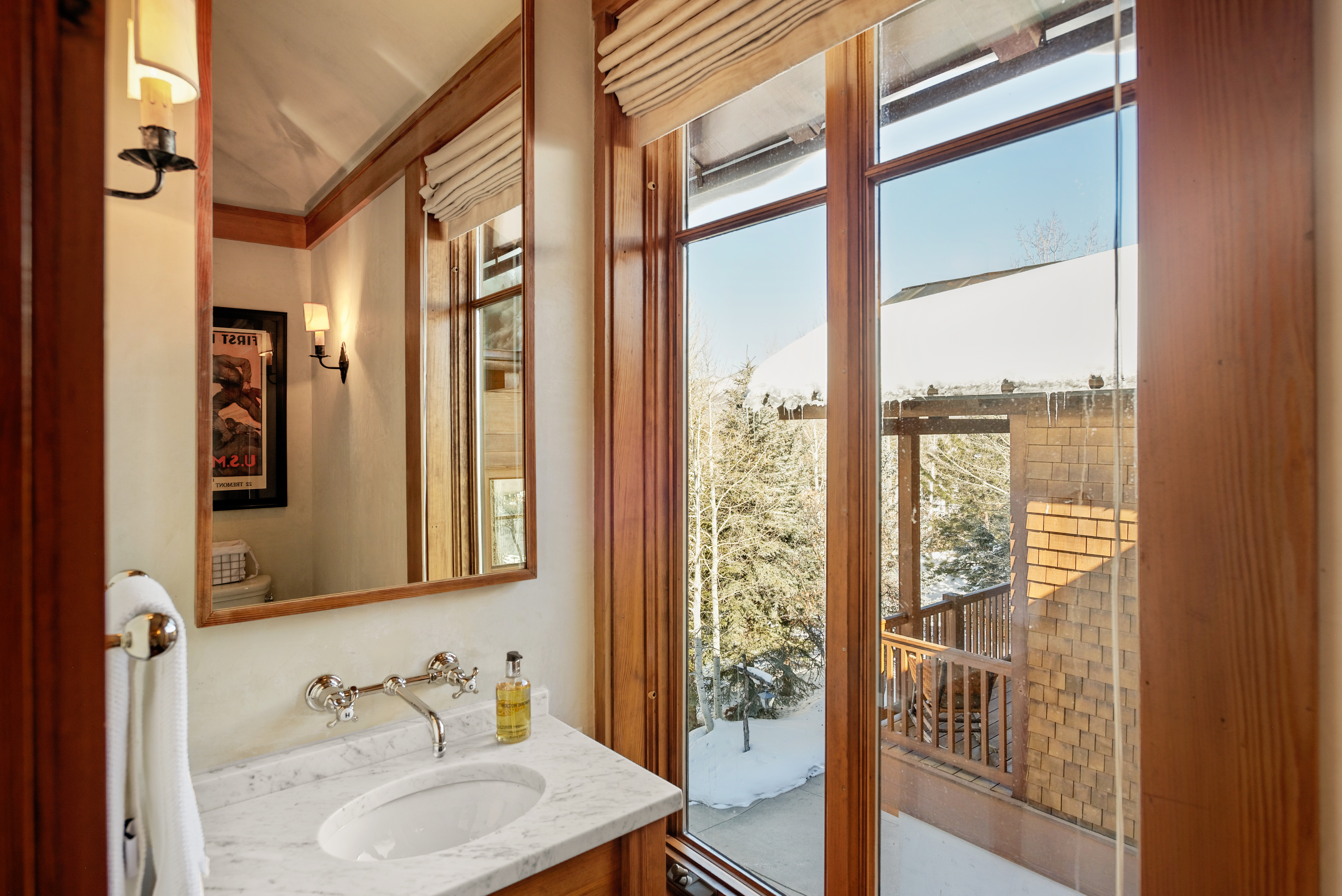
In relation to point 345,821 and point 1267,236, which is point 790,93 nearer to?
point 1267,236

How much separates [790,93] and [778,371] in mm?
560

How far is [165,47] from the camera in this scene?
107cm

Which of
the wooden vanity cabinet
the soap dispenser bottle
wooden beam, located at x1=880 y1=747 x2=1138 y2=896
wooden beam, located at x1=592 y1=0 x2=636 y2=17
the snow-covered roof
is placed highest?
wooden beam, located at x1=592 y1=0 x2=636 y2=17

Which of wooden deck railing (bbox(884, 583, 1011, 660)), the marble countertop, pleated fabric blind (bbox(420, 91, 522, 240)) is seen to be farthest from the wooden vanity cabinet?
pleated fabric blind (bbox(420, 91, 522, 240))

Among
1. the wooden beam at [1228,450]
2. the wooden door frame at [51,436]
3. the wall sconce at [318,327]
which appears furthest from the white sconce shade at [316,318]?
the wooden beam at [1228,450]

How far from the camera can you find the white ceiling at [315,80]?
1206mm

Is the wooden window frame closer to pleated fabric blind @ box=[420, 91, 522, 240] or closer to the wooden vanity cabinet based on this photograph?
the wooden vanity cabinet

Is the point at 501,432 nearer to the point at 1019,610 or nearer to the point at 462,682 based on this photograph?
the point at 462,682

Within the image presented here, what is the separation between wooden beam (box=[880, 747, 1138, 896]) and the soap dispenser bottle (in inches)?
27.6

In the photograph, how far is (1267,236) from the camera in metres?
0.69

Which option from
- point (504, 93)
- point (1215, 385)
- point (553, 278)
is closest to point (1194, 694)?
point (1215, 385)

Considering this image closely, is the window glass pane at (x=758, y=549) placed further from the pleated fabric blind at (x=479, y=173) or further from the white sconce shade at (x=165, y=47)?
the white sconce shade at (x=165, y=47)

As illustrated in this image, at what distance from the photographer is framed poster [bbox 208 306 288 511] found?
3.89 ft

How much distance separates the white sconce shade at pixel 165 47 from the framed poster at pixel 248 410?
346 mm
